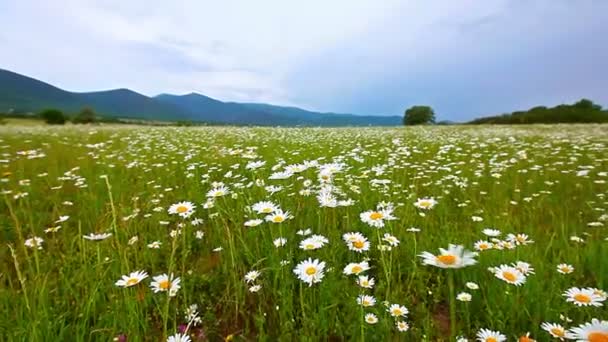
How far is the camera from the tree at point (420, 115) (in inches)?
2692

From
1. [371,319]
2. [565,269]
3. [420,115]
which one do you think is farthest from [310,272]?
[420,115]

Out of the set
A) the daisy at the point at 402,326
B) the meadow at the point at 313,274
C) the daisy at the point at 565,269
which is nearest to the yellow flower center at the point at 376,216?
the meadow at the point at 313,274

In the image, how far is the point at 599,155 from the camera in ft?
21.3

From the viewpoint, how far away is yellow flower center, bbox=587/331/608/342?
95 centimetres

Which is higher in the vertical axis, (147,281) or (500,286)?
(500,286)

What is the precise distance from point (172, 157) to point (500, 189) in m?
6.08

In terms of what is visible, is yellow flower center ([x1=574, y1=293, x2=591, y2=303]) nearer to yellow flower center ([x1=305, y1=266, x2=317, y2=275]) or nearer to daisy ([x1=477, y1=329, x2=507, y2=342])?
daisy ([x1=477, y1=329, x2=507, y2=342])

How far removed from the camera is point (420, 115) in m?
69.1

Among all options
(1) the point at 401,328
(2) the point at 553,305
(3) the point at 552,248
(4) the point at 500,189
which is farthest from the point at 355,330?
(4) the point at 500,189

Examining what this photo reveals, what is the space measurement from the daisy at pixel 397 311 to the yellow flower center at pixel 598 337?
723 millimetres

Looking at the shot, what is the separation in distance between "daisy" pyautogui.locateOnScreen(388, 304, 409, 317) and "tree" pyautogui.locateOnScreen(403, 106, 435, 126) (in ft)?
232

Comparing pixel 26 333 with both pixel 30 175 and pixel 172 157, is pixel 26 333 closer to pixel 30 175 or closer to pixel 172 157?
pixel 30 175

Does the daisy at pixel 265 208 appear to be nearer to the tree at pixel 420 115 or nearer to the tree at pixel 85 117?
the tree at pixel 420 115

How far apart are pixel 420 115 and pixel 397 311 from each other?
73.3m
